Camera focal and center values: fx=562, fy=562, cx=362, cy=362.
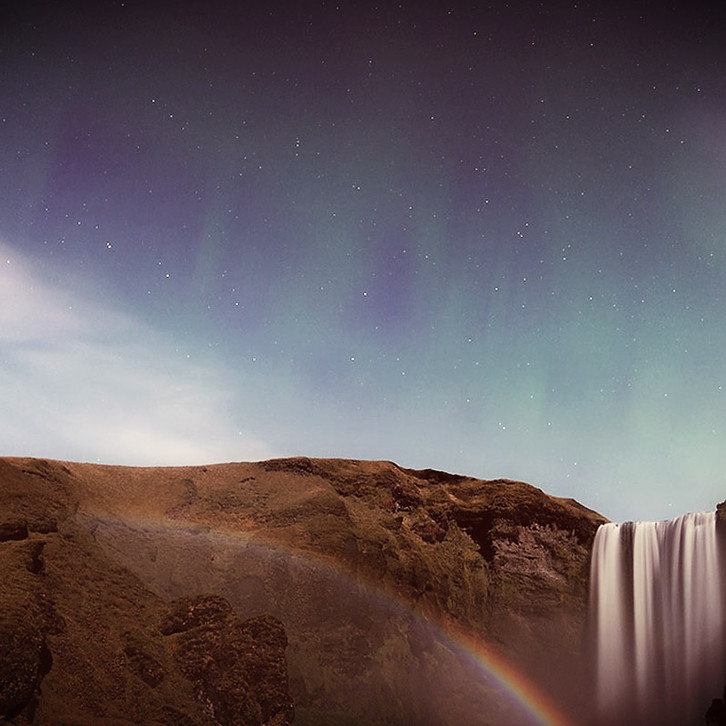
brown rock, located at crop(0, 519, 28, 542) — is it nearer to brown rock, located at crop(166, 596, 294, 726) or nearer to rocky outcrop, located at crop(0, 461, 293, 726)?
rocky outcrop, located at crop(0, 461, 293, 726)

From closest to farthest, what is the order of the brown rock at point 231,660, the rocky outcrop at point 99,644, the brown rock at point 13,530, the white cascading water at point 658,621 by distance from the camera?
the rocky outcrop at point 99,644 < the brown rock at point 231,660 < the brown rock at point 13,530 < the white cascading water at point 658,621

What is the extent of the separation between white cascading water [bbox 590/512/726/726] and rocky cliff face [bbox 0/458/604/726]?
1650 millimetres

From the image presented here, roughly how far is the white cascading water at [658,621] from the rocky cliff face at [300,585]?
1.65 meters

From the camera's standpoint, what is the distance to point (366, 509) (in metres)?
33.0

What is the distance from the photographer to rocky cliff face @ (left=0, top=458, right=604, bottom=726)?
19969mm

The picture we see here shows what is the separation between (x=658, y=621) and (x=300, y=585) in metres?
20.5

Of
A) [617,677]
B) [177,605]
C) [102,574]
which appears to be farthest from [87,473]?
[617,677]

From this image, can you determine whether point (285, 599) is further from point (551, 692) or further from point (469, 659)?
point (551, 692)

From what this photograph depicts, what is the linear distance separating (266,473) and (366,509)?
632 centimetres

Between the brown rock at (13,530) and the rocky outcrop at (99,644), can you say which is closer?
the rocky outcrop at (99,644)

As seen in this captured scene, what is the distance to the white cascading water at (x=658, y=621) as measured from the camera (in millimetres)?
29125

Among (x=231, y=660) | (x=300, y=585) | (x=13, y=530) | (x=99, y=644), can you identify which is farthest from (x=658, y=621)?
(x=13, y=530)

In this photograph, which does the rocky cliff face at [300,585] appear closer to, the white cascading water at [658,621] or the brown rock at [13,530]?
the brown rock at [13,530]

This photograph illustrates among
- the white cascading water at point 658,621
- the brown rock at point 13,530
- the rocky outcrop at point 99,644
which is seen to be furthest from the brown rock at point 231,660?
the white cascading water at point 658,621
